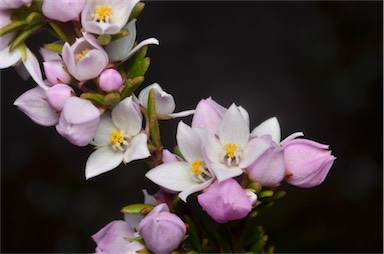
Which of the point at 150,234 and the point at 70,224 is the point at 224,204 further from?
the point at 70,224

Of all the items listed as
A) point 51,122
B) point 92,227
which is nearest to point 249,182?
→ point 51,122

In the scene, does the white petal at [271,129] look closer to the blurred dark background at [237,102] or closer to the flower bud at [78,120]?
the flower bud at [78,120]

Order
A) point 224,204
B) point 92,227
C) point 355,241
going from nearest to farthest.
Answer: point 224,204 < point 355,241 < point 92,227

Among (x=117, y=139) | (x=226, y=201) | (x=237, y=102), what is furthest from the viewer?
(x=237, y=102)

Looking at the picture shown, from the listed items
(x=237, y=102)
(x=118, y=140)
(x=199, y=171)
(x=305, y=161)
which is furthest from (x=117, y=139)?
(x=237, y=102)

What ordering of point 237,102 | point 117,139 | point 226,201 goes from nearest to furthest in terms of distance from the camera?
1. point 226,201
2. point 117,139
3. point 237,102

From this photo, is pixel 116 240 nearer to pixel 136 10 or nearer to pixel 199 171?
pixel 199 171

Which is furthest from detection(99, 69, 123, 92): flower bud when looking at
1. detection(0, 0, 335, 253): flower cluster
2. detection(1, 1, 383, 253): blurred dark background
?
detection(1, 1, 383, 253): blurred dark background
